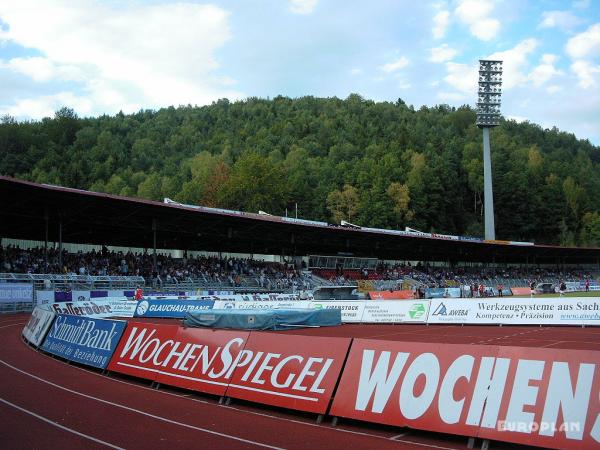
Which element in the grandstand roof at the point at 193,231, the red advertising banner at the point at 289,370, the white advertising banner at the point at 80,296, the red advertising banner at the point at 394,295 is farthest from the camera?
the red advertising banner at the point at 394,295

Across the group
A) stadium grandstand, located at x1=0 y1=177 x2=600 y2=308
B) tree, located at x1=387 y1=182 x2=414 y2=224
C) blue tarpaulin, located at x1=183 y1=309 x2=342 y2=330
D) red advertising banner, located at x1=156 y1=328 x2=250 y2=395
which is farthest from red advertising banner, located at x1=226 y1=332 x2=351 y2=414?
tree, located at x1=387 y1=182 x2=414 y2=224

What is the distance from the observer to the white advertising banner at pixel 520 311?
27.2 metres

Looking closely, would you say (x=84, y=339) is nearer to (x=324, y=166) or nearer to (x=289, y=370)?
(x=289, y=370)

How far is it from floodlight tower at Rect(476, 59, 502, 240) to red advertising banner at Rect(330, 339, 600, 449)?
320 ft

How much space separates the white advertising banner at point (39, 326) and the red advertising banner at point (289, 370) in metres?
10.7

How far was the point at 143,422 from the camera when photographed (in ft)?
33.9

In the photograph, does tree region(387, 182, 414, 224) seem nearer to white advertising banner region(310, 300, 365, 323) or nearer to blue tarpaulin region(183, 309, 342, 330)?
white advertising banner region(310, 300, 365, 323)

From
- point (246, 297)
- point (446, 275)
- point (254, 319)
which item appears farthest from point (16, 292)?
point (446, 275)

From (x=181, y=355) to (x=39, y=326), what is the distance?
10.1m

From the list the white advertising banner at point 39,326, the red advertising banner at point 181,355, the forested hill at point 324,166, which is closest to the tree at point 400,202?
the forested hill at point 324,166

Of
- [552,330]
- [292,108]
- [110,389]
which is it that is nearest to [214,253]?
[552,330]

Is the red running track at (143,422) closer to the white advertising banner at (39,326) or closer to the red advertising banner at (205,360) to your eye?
the red advertising banner at (205,360)

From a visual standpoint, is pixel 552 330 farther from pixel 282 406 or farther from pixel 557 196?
pixel 557 196

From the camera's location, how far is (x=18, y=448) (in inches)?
344
